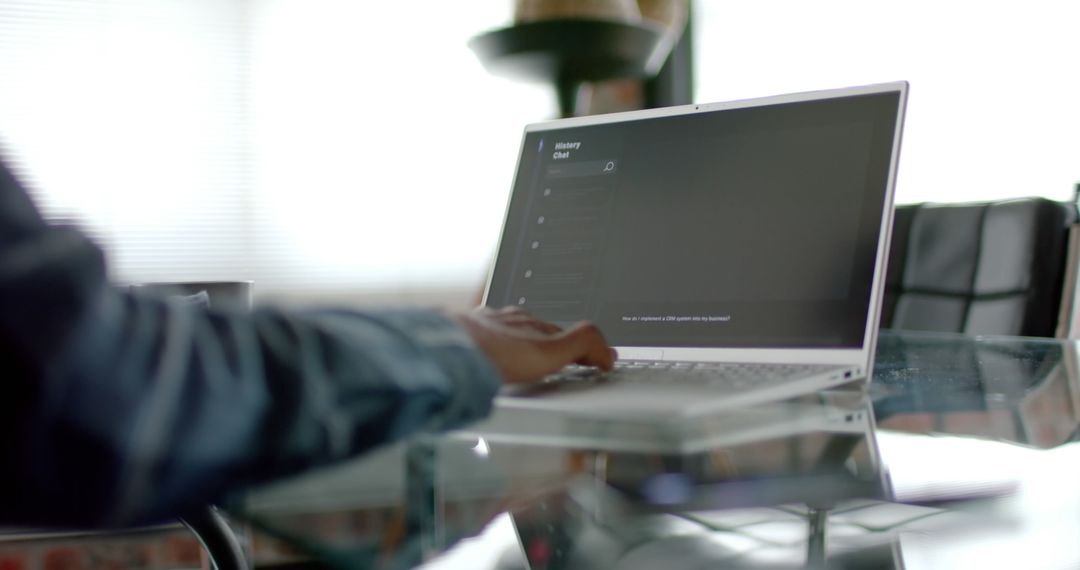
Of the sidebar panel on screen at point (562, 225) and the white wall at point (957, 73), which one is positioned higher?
the white wall at point (957, 73)

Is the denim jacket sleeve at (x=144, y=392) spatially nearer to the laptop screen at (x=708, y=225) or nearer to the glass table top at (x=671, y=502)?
the glass table top at (x=671, y=502)

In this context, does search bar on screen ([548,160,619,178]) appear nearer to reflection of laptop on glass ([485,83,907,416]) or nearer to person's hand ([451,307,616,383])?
reflection of laptop on glass ([485,83,907,416])

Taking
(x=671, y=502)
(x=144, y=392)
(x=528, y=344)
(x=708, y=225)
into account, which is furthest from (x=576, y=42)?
(x=144, y=392)

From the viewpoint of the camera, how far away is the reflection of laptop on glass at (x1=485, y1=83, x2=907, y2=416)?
924mm

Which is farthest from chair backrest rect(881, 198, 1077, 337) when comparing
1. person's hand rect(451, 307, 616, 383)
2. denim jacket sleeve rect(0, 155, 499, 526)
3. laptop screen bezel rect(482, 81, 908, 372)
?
denim jacket sleeve rect(0, 155, 499, 526)

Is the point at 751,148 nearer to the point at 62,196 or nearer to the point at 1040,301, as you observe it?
the point at 1040,301

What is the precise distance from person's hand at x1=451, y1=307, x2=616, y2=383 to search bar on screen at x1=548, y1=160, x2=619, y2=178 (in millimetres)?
354

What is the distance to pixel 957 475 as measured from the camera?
691 mm

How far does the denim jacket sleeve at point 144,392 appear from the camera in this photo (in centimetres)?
35

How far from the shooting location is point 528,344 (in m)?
0.69

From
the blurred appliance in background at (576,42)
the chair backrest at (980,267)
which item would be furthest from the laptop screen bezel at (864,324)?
the blurred appliance in background at (576,42)

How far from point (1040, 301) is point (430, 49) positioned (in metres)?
1.88

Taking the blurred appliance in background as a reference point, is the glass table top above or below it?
below

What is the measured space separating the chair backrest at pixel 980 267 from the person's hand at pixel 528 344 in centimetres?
98
